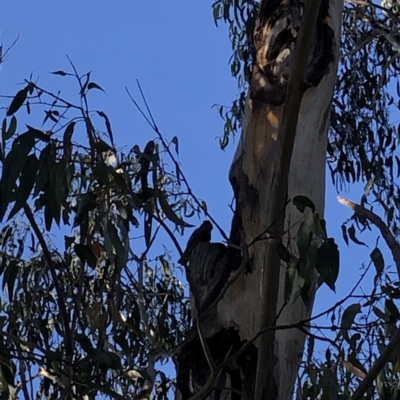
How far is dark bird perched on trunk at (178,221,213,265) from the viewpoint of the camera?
192 centimetres

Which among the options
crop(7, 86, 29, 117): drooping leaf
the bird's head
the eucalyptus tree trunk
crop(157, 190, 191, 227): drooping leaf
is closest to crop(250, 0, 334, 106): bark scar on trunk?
the eucalyptus tree trunk

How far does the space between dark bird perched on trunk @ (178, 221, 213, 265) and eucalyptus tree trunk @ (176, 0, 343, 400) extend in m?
0.03

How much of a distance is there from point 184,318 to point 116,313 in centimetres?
92

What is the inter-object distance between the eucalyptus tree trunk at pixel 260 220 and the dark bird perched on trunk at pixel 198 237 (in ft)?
0.11

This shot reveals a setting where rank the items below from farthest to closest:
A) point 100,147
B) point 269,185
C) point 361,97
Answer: point 361,97 → point 269,185 → point 100,147

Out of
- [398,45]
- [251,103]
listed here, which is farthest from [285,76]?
[398,45]

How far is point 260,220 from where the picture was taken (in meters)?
1.83

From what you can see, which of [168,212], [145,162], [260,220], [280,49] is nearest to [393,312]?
[260,220]

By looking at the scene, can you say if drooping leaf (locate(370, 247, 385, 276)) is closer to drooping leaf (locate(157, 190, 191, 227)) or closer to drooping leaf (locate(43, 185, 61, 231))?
drooping leaf (locate(157, 190, 191, 227))

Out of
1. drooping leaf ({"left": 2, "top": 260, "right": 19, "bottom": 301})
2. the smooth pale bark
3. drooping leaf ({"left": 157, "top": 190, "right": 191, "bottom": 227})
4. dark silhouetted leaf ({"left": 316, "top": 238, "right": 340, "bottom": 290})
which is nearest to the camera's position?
dark silhouetted leaf ({"left": 316, "top": 238, "right": 340, "bottom": 290})

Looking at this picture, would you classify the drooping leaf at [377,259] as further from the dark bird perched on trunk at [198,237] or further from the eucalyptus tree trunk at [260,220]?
the dark bird perched on trunk at [198,237]

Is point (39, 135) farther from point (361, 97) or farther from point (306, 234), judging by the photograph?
point (361, 97)

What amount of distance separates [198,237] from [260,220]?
8.1 inches

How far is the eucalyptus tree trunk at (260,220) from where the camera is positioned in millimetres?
1719
